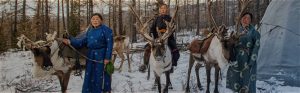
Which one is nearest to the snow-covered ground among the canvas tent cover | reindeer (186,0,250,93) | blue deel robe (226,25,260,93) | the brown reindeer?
the canvas tent cover

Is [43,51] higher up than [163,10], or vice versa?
[163,10]

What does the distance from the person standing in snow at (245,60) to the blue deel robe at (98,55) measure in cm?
234

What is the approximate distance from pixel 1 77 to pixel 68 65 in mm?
5145

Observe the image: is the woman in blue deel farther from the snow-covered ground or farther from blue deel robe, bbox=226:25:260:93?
blue deel robe, bbox=226:25:260:93

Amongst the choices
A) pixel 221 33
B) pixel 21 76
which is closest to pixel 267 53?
pixel 221 33

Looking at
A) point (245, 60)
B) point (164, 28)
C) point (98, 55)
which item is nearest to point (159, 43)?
point (164, 28)

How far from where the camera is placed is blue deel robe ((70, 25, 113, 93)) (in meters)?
6.96

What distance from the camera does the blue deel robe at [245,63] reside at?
23.8 ft

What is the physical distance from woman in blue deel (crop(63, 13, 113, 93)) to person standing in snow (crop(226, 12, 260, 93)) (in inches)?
92.2

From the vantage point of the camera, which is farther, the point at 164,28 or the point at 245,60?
the point at 164,28

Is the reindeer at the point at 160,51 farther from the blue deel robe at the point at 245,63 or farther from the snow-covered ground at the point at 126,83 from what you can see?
the blue deel robe at the point at 245,63

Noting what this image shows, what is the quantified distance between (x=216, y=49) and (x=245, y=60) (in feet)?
4.42

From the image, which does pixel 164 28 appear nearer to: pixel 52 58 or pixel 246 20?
pixel 246 20

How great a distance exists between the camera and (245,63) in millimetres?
7504
